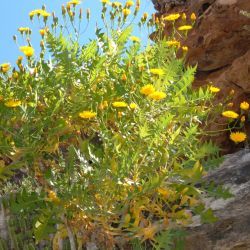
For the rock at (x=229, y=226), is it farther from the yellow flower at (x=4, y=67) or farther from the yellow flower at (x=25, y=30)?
the yellow flower at (x=25, y=30)

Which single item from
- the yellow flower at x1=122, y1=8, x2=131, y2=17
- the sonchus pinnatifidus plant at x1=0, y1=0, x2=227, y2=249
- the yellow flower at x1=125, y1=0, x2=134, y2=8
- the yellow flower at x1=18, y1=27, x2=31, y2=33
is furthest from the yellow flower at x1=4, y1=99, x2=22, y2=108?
the yellow flower at x1=125, y1=0, x2=134, y2=8

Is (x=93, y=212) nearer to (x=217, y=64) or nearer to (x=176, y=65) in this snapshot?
(x=176, y=65)

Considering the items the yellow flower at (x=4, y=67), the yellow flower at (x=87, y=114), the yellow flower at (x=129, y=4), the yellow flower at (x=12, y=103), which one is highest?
the yellow flower at (x=129, y=4)

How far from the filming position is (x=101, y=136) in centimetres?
410

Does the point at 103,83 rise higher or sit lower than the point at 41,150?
higher

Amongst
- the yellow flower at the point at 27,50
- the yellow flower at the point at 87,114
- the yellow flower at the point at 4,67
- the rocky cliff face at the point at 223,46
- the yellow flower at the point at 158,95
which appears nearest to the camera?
the yellow flower at the point at 158,95

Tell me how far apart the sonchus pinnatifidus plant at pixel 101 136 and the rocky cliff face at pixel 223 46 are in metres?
2.15

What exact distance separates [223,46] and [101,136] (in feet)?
11.5

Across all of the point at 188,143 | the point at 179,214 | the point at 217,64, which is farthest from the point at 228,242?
the point at 217,64

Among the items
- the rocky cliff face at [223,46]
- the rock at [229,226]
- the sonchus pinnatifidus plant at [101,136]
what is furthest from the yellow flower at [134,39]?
the rocky cliff face at [223,46]

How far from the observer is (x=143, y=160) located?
4164mm

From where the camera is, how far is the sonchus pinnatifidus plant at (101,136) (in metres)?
4.11

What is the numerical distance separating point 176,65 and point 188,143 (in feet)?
1.88

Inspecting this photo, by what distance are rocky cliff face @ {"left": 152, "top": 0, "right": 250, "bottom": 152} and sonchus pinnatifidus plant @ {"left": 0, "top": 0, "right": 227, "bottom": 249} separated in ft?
7.07
